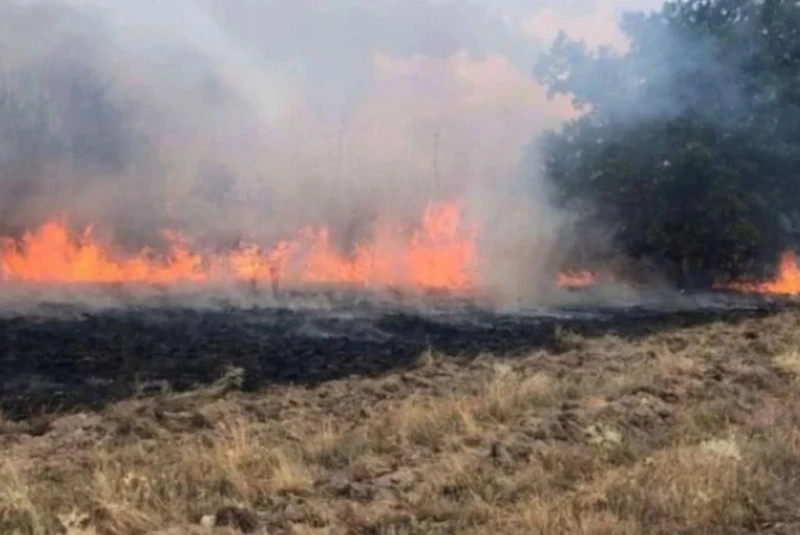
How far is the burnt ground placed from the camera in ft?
47.8

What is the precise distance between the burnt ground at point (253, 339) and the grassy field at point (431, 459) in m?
1.65

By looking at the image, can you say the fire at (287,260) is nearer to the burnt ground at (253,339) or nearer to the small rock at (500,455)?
the burnt ground at (253,339)

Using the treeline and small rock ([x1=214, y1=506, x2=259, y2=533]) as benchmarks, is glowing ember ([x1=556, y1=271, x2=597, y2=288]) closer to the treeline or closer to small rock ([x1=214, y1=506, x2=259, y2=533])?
the treeline

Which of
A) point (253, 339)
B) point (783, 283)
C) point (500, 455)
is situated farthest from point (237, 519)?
point (783, 283)

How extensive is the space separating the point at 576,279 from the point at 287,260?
36.3 feet

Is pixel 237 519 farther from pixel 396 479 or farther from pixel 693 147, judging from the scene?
pixel 693 147

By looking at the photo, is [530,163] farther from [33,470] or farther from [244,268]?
[33,470]

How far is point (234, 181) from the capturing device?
34250 millimetres

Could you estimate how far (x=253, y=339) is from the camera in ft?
64.4

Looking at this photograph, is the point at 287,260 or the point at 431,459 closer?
the point at 431,459

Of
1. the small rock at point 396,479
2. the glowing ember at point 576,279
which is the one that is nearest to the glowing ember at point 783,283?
the glowing ember at point 576,279

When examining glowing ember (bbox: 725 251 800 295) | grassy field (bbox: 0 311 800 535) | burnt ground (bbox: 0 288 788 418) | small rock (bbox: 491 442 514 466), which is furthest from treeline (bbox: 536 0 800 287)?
small rock (bbox: 491 442 514 466)

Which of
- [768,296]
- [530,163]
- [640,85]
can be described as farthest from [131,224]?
[768,296]

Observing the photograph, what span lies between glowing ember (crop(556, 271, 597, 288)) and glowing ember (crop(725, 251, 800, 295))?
4803mm
